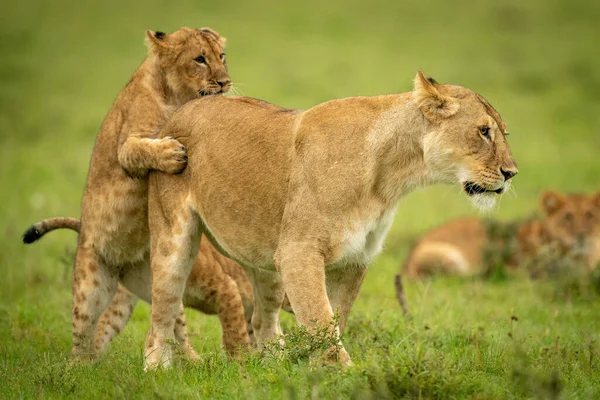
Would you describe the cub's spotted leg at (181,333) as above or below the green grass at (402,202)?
below

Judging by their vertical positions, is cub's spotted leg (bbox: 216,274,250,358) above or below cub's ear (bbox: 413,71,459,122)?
below

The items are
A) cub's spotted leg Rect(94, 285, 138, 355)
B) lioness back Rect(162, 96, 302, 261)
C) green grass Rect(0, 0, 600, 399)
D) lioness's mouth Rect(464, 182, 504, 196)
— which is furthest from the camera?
cub's spotted leg Rect(94, 285, 138, 355)

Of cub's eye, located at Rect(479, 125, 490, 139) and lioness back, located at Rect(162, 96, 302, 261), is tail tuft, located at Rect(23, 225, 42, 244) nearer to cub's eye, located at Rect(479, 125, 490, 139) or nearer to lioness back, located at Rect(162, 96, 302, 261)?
lioness back, located at Rect(162, 96, 302, 261)

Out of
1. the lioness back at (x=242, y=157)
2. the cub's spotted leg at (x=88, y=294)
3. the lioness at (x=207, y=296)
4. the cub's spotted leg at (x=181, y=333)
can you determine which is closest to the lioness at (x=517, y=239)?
the lioness at (x=207, y=296)

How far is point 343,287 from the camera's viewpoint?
17.7ft

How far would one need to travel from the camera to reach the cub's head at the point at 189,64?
20.5 feet

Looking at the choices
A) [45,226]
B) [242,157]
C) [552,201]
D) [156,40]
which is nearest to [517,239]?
[552,201]

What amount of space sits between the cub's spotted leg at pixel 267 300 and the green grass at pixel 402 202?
342 millimetres

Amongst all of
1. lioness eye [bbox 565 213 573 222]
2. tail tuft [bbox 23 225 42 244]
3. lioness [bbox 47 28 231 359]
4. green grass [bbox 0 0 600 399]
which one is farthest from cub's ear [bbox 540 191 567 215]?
tail tuft [bbox 23 225 42 244]

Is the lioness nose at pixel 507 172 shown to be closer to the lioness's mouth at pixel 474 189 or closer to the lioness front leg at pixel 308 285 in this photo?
the lioness's mouth at pixel 474 189

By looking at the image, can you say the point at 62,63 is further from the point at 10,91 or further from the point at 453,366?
the point at 453,366

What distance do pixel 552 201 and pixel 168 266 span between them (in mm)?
5775

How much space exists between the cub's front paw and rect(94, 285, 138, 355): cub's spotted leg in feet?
4.09

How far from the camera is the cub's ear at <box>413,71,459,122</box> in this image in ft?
16.4
